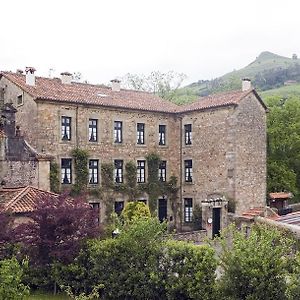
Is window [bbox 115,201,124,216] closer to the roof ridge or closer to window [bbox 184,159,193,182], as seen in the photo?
window [bbox 184,159,193,182]

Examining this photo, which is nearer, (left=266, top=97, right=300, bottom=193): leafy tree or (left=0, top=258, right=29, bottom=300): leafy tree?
(left=0, top=258, right=29, bottom=300): leafy tree

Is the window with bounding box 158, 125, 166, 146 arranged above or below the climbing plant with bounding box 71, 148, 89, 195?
above

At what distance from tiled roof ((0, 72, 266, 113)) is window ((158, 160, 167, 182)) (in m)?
3.45

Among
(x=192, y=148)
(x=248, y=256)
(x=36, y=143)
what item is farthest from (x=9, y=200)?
(x=192, y=148)

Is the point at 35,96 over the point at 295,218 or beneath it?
over

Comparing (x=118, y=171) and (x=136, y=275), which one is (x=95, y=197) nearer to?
(x=118, y=171)

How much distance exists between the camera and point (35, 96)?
29.2 m

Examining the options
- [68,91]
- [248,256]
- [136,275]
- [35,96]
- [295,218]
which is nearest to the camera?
[248,256]

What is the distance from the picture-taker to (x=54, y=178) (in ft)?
97.5

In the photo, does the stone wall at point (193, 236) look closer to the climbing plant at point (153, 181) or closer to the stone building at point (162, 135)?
the stone building at point (162, 135)

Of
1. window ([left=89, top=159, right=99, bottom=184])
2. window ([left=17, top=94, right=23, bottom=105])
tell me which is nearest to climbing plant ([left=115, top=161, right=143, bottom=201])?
window ([left=89, top=159, right=99, bottom=184])

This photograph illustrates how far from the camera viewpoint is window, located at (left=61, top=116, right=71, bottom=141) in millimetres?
30516

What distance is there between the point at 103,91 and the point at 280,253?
21106mm

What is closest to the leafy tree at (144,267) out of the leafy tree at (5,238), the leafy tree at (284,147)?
the leafy tree at (5,238)
